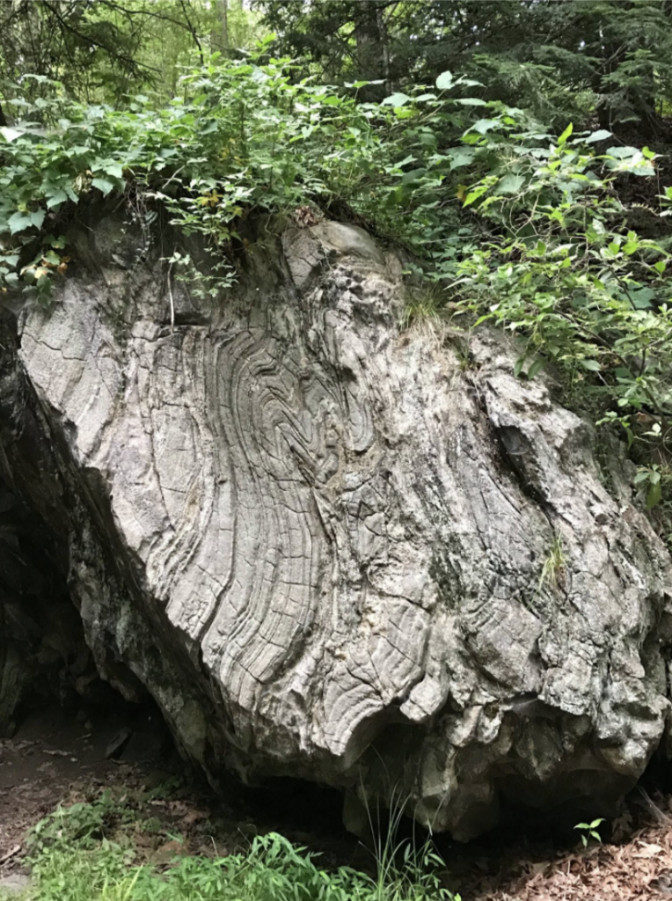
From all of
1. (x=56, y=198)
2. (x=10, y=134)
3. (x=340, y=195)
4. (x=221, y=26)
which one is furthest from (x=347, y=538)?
(x=221, y=26)

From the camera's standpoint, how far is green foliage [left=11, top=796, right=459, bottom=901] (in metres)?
2.85

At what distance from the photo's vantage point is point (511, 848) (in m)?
3.48

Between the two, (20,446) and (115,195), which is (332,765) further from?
(115,195)

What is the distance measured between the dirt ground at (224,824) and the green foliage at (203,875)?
161 millimetres

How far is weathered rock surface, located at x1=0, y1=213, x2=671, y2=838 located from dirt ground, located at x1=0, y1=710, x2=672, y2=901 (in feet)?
0.78

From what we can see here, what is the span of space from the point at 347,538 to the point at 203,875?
5.43ft

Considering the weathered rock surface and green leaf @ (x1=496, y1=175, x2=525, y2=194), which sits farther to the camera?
green leaf @ (x1=496, y1=175, x2=525, y2=194)

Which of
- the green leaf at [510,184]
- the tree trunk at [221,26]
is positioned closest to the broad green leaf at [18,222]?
the green leaf at [510,184]

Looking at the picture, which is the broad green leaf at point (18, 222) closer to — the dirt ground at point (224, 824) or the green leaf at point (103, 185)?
the green leaf at point (103, 185)

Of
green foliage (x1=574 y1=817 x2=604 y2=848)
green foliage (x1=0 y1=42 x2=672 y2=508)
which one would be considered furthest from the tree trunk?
green foliage (x1=574 y1=817 x2=604 y2=848)

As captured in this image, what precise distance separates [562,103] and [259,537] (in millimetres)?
4197

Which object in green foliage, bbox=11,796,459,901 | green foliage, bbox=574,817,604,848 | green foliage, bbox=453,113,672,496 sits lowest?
green foliage, bbox=11,796,459,901

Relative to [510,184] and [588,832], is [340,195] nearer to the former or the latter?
[510,184]

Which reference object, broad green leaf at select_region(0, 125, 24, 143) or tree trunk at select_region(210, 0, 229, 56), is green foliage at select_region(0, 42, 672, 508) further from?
tree trunk at select_region(210, 0, 229, 56)
